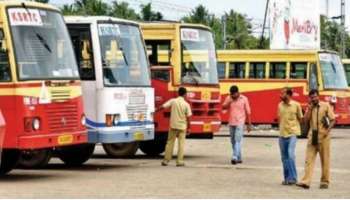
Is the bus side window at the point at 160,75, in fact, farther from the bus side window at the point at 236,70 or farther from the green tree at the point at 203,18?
the green tree at the point at 203,18

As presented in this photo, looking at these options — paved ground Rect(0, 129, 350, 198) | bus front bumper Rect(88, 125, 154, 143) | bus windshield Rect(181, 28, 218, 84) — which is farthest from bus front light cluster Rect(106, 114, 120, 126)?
bus windshield Rect(181, 28, 218, 84)

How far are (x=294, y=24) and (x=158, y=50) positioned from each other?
24295 millimetres

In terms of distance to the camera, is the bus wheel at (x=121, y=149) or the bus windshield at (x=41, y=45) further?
the bus wheel at (x=121, y=149)

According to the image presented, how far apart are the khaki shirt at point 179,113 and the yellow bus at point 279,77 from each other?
13815 mm

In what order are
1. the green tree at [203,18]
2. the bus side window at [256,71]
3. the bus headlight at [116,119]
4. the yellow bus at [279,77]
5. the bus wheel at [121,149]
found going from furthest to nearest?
the green tree at [203,18] < the bus side window at [256,71] < the yellow bus at [279,77] < the bus wheel at [121,149] < the bus headlight at [116,119]

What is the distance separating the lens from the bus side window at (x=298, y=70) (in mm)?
35338

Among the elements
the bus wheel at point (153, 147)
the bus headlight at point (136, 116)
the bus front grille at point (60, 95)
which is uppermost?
the bus front grille at point (60, 95)

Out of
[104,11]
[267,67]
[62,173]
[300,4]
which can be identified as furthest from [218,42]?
[62,173]

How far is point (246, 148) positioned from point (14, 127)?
13.6 metres

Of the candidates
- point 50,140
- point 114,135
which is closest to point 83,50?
point 114,135

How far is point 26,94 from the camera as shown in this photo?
17094 millimetres

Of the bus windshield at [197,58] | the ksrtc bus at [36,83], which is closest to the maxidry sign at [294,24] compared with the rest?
the bus windshield at [197,58]

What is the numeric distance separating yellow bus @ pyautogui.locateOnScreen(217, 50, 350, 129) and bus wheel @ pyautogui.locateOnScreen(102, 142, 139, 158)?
12174 millimetres

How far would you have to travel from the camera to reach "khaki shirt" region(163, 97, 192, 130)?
70.6ft
